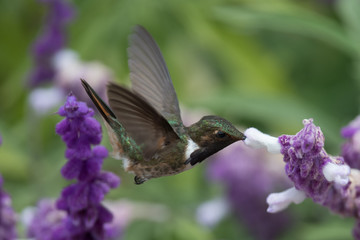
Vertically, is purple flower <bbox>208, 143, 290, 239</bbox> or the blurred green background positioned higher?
the blurred green background

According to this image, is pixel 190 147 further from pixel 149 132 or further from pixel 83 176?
pixel 83 176

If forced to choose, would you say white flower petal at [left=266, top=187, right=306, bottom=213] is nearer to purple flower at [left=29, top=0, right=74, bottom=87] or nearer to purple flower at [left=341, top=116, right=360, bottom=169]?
purple flower at [left=341, top=116, right=360, bottom=169]

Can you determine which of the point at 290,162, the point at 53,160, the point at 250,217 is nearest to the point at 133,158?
the point at 290,162

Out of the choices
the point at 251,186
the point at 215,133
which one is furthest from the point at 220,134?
the point at 251,186

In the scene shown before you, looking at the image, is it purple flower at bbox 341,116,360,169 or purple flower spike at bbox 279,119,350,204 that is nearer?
purple flower spike at bbox 279,119,350,204

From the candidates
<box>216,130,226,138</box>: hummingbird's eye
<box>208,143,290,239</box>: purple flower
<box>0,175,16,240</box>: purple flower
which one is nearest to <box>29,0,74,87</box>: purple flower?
<box>208,143,290,239</box>: purple flower

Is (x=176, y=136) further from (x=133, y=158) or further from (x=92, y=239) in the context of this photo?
(x=92, y=239)

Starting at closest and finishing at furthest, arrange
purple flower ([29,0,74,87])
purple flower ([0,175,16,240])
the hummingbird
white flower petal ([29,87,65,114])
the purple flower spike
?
the purple flower spike < the hummingbird < purple flower ([0,175,16,240]) < purple flower ([29,0,74,87]) < white flower petal ([29,87,65,114])
